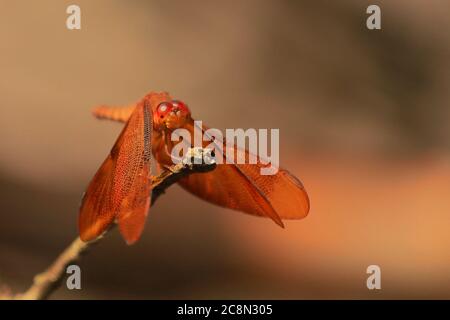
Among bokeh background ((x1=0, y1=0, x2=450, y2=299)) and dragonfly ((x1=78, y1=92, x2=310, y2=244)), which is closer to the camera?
dragonfly ((x1=78, y1=92, x2=310, y2=244))

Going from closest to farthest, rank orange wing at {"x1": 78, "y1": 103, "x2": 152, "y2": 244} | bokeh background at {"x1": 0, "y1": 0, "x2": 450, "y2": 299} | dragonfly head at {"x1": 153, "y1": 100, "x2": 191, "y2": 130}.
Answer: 1. orange wing at {"x1": 78, "y1": 103, "x2": 152, "y2": 244}
2. dragonfly head at {"x1": 153, "y1": 100, "x2": 191, "y2": 130}
3. bokeh background at {"x1": 0, "y1": 0, "x2": 450, "y2": 299}

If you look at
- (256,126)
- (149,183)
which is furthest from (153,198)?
(256,126)

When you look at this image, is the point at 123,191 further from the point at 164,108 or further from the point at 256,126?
the point at 256,126

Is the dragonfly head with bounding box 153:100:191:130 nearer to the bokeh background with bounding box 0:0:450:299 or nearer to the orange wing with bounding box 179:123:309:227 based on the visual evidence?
the orange wing with bounding box 179:123:309:227

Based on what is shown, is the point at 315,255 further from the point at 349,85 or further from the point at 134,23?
the point at 134,23

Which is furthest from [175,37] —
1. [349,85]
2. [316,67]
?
[349,85]

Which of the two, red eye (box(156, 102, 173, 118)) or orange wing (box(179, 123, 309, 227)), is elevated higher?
red eye (box(156, 102, 173, 118))

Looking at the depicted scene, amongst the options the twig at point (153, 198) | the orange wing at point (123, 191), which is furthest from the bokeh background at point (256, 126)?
the orange wing at point (123, 191)

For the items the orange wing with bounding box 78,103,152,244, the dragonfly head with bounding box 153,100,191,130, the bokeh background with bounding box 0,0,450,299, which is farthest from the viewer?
the bokeh background with bounding box 0,0,450,299

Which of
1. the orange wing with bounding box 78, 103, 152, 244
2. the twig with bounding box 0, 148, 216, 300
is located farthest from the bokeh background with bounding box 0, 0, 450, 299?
the orange wing with bounding box 78, 103, 152, 244
